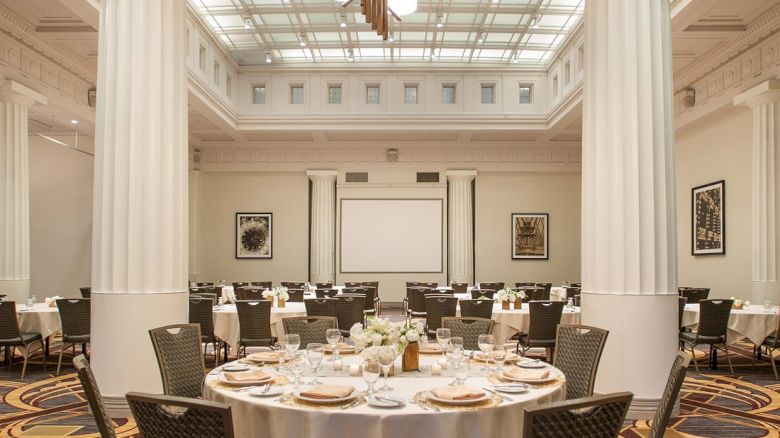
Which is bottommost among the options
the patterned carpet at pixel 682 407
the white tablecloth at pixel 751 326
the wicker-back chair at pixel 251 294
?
the patterned carpet at pixel 682 407

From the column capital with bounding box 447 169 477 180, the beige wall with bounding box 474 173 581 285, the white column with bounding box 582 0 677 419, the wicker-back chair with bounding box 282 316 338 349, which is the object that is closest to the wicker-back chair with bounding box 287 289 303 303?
the wicker-back chair with bounding box 282 316 338 349

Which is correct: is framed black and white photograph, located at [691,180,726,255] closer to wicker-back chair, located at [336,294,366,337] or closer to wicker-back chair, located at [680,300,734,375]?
wicker-back chair, located at [680,300,734,375]

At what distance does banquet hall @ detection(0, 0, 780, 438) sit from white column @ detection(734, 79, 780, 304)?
4cm

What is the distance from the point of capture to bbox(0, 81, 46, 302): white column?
9.34 m

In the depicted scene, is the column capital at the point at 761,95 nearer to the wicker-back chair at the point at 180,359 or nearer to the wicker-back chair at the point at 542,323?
the wicker-back chair at the point at 542,323

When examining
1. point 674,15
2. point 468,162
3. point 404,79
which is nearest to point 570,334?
point 674,15

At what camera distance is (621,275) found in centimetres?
514

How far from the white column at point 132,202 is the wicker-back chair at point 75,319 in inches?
73.3

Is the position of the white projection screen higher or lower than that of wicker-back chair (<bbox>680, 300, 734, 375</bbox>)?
higher

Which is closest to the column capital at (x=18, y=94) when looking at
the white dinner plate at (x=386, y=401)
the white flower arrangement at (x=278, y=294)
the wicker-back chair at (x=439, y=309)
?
the white flower arrangement at (x=278, y=294)

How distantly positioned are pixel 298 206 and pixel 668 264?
476 inches

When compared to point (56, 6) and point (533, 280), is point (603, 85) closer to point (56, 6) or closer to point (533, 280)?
point (56, 6)

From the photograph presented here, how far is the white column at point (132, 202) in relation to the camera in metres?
5.16

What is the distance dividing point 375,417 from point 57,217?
44.2 ft
